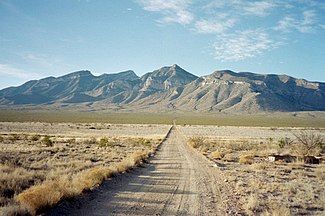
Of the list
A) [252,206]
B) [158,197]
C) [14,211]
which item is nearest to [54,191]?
[14,211]

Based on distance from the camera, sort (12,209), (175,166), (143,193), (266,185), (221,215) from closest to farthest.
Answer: (12,209), (221,215), (143,193), (266,185), (175,166)

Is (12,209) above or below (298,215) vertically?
above

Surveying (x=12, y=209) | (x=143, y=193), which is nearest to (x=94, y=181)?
(x=143, y=193)

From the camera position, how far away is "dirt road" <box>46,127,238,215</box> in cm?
1080

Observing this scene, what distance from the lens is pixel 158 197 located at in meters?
12.9

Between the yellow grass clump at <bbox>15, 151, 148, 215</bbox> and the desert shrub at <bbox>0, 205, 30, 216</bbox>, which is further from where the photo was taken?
the yellow grass clump at <bbox>15, 151, 148, 215</bbox>

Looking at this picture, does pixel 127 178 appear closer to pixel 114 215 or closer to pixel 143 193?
pixel 143 193

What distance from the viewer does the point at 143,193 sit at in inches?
531

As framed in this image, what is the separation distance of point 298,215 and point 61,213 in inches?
288

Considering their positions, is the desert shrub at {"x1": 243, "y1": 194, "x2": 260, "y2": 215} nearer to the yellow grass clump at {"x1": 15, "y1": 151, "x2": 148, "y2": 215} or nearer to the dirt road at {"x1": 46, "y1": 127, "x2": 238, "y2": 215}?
the dirt road at {"x1": 46, "y1": 127, "x2": 238, "y2": 215}

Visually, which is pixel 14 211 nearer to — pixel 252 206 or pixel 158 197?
pixel 158 197

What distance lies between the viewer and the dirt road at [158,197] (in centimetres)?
1080

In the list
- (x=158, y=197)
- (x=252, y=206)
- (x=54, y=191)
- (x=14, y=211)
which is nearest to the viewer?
(x=14, y=211)

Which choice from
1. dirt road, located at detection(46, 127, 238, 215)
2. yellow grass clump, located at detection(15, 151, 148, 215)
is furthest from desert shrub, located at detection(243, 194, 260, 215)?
yellow grass clump, located at detection(15, 151, 148, 215)
